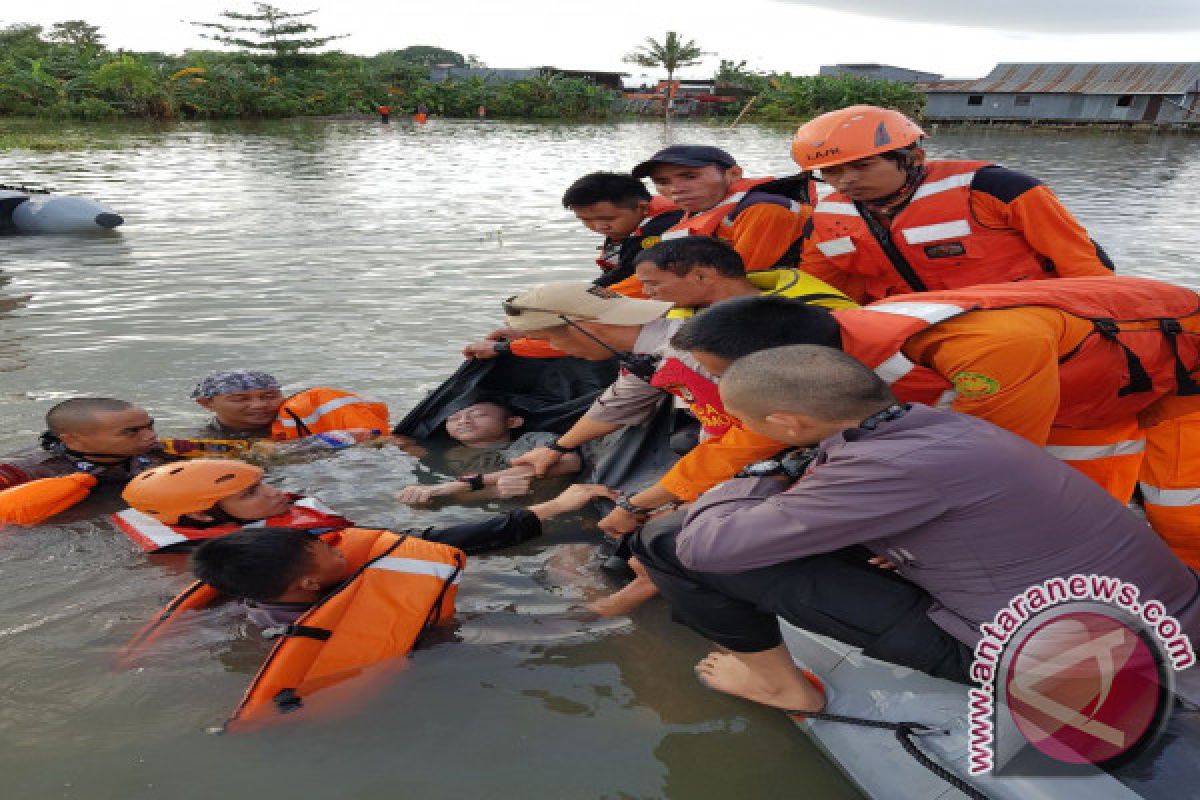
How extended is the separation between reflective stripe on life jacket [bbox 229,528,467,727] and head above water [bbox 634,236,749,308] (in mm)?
1326

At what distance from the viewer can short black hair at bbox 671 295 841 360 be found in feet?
7.36

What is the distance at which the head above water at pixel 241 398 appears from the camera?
14.9 ft

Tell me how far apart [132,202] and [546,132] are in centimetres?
2391

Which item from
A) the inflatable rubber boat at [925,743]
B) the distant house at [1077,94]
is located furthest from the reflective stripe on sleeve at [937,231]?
the distant house at [1077,94]

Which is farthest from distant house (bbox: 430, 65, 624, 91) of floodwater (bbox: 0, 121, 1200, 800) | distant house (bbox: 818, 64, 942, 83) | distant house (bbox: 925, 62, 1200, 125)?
floodwater (bbox: 0, 121, 1200, 800)

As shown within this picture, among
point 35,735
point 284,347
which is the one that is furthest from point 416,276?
point 35,735

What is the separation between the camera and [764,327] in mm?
2248

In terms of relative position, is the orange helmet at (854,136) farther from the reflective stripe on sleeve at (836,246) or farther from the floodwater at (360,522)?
the floodwater at (360,522)

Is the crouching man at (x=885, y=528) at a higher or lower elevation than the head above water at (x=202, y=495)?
higher

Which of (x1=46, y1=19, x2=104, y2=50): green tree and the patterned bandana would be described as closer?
the patterned bandana

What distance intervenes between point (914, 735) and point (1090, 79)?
141 feet

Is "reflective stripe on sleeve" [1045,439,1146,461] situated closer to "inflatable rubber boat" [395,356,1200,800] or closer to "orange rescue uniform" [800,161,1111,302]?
"orange rescue uniform" [800,161,1111,302]

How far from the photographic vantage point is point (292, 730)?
2.39 meters

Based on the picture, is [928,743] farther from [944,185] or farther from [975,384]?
[944,185]
